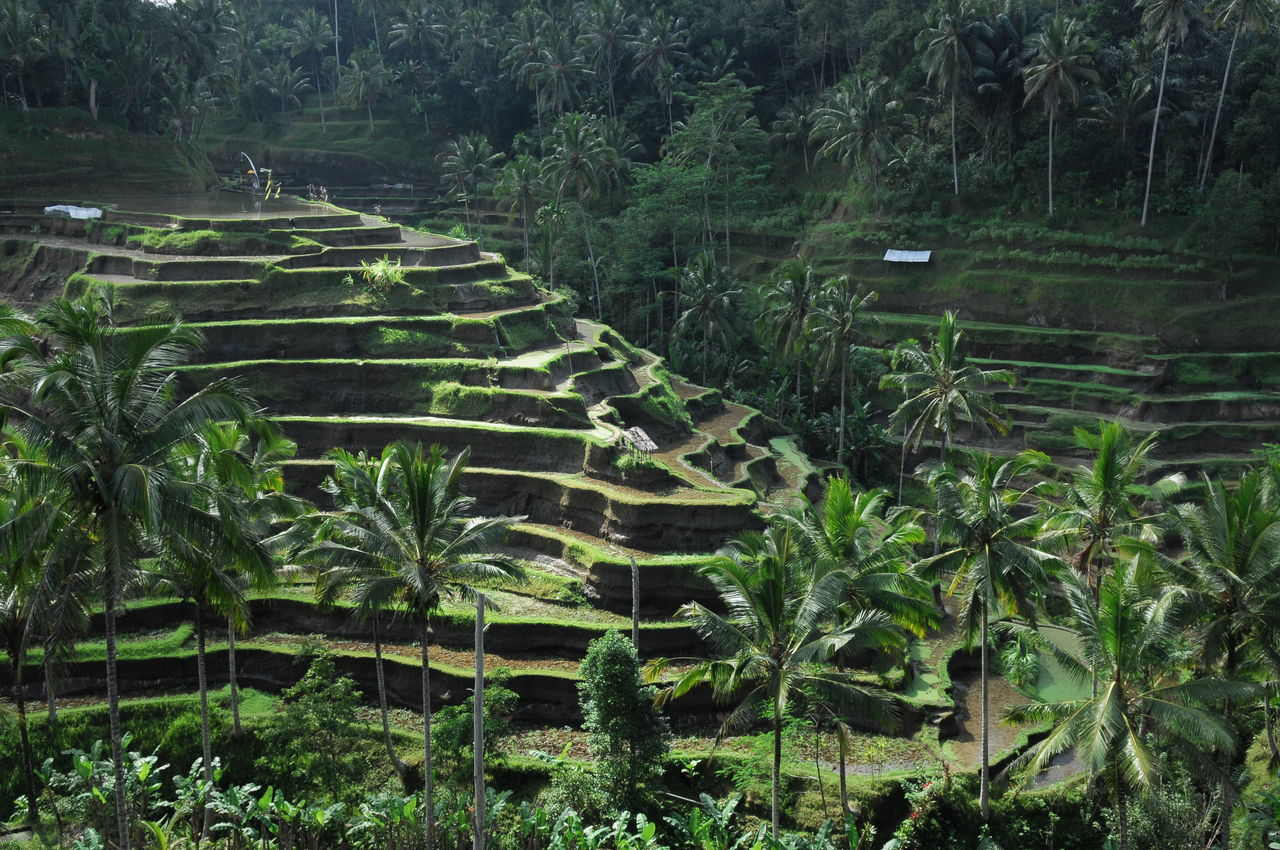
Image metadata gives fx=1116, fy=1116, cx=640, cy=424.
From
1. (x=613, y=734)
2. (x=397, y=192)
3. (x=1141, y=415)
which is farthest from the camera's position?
(x=397, y=192)

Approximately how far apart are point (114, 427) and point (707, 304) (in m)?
46.1

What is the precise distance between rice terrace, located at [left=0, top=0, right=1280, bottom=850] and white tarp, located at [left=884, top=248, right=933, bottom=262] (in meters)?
0.60

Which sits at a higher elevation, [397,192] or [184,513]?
[397,192]

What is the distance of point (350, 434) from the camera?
42.4 metres

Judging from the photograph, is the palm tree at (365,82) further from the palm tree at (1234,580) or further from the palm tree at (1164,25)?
the palm tree at (1234,580)

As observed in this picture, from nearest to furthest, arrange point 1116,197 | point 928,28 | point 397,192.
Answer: point 1116,197, point 928,28, point 397,192

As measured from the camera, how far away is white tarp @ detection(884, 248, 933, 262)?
6881 centimetres

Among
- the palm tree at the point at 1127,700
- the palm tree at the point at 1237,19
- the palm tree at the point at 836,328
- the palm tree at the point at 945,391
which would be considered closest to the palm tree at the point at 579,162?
the palm tree at the point at 836,328

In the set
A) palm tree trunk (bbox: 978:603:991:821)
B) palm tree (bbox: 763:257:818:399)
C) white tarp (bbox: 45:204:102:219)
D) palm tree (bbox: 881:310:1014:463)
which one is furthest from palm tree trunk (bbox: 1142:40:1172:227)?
white tarp (bbox: 45:204:102:219)

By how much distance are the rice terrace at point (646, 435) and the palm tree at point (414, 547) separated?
0.37ft

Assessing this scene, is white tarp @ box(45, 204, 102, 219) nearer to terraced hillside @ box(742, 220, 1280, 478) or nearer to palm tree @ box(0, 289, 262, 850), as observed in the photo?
palm tree @ box(0, 289, 262, 850)

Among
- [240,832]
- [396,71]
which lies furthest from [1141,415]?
[396,71]

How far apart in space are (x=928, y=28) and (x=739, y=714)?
59.8 m

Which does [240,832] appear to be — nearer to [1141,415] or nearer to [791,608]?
[791,608]
